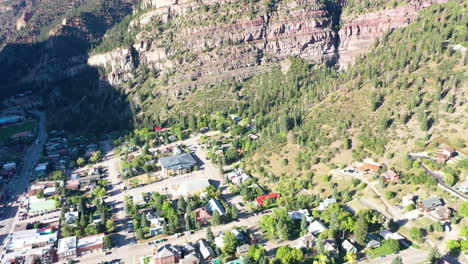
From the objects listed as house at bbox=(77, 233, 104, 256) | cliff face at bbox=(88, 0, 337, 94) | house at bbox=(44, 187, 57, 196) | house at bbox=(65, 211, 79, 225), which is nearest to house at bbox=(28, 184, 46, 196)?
house at bbox=(44, 187, 57, 196)

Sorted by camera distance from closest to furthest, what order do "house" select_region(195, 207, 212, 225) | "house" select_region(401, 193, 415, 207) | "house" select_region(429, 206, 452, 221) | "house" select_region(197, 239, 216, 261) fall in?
1. "house" select_region(197, 239, 216, 261)
2. "house" select_region(429, 206, 452, 221)
3. "house" select_region(401, 193, 415, 207)
4. "house" select_region(195, 207, 212, 225)

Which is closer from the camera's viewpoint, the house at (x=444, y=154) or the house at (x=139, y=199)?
the house at (x=444, y=154)

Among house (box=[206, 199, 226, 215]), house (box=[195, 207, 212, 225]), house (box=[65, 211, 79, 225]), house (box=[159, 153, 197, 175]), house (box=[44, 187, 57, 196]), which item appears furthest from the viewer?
house (box=[159, 153, 197, 175])

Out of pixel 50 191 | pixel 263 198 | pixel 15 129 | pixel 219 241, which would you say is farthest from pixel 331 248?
pixel 15 129

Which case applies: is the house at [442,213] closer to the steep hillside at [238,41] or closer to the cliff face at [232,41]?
the steep hillside at [238,41]

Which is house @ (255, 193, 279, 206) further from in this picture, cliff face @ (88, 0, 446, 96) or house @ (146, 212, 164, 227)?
cliff face @ (88, 0, 446, 96)

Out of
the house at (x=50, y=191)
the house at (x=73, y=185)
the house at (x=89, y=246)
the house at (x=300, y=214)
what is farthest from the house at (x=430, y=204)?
the house at (x=50, y=191)

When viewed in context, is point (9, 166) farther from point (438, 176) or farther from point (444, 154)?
point (444, 154)

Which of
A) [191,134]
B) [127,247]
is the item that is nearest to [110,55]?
[191,134]
